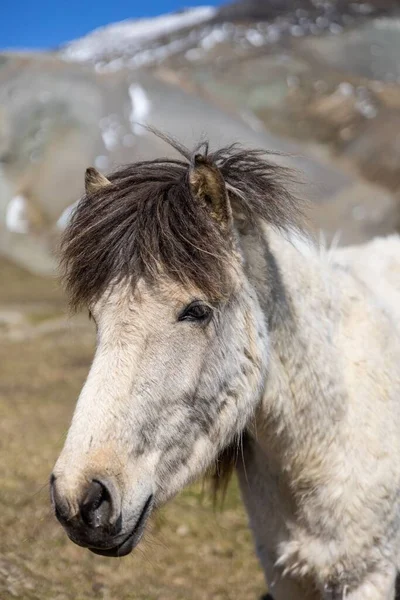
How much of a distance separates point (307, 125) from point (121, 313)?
18592 mm

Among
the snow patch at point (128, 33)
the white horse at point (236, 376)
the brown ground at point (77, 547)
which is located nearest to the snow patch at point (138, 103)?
the snow patch at point (128, 33)

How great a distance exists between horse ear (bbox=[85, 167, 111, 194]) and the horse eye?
24.4 inches

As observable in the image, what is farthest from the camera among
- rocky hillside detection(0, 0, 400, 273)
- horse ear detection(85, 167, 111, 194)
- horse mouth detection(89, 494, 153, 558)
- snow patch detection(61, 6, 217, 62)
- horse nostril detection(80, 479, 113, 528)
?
snow patch detection(61, 6, 217, 62)

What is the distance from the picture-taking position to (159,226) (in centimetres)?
227

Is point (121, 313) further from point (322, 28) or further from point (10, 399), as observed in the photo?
point (322, 28)

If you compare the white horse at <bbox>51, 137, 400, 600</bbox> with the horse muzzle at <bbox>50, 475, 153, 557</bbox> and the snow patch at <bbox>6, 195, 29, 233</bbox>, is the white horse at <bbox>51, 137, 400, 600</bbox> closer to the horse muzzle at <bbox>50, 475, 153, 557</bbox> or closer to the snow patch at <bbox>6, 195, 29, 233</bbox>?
the horse muzzle at <bbox>50, 475, 153, 557</bbox>

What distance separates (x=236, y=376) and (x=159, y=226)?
1.94ft

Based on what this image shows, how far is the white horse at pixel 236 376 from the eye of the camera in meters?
2.04

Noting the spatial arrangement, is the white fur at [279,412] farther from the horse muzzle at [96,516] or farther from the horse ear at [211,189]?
the horse ear at [211,189]

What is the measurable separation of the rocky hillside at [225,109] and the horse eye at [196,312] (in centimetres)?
1419

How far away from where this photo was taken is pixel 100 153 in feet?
59.4

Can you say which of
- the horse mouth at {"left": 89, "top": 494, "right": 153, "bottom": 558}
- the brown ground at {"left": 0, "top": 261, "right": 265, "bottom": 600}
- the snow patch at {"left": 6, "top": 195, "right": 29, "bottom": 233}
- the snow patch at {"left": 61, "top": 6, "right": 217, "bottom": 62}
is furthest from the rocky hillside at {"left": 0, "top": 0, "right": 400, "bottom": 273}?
the horse mouth at {"left": 89, "top": 494, "right": 153, "bottom": 558}

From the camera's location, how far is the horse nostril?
1.89m

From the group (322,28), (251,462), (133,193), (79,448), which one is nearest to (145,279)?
(133,193)
